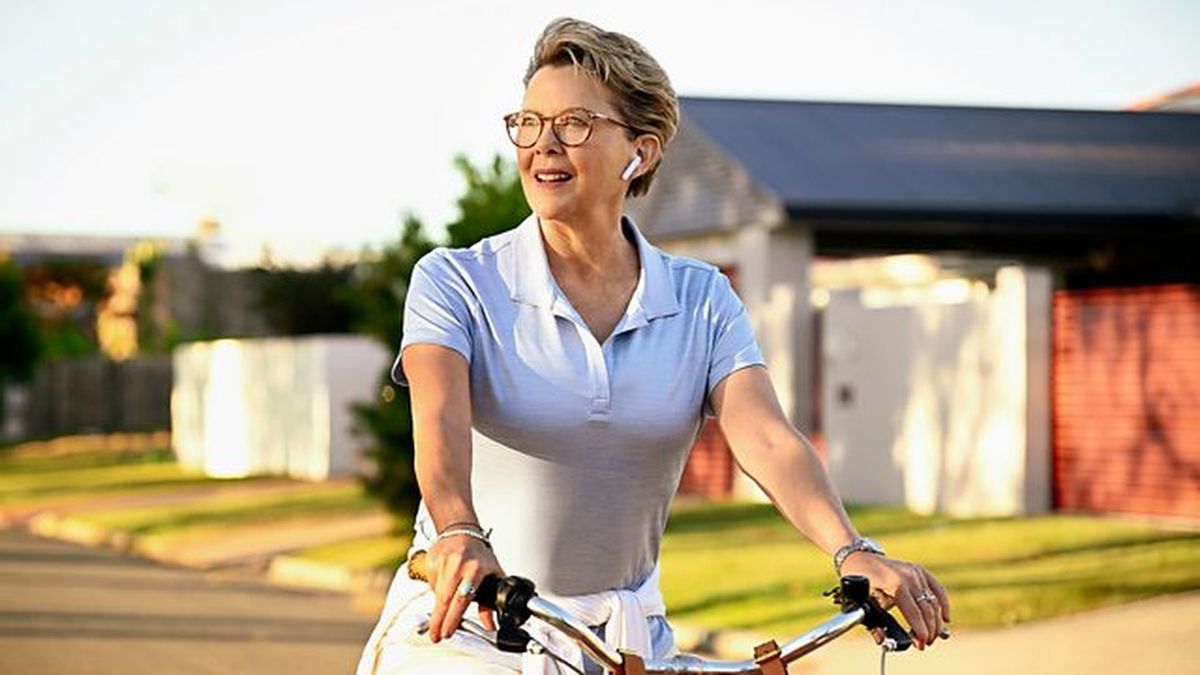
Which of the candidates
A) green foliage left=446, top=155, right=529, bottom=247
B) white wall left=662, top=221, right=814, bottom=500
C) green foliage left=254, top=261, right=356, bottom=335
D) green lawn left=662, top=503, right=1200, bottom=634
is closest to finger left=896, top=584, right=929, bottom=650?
green lawn left=662, top=503, right=1200, bottom=634

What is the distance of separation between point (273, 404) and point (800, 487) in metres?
34.4

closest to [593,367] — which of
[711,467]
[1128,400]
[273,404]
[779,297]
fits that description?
[1128,400]

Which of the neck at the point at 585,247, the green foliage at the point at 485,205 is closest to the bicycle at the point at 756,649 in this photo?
the neck at the point at 585,247

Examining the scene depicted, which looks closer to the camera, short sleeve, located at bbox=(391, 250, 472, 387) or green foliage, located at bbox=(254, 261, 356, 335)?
short sleeve, located at bbox=(391, 250, 472, 387)

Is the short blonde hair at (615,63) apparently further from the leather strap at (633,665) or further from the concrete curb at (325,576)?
the concrete curb at (325,576)

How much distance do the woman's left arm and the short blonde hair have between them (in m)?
0.49

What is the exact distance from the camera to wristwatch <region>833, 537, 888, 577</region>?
3.79 meters

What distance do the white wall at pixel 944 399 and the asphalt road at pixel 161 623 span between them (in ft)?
21.6

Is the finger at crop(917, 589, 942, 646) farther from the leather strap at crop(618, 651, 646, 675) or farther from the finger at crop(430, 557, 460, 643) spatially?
the finger at crop(430, 557, 460, 643)

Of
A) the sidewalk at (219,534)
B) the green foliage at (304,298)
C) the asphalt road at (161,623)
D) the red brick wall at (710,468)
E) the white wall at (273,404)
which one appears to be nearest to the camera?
the asphalt road at (161,623)

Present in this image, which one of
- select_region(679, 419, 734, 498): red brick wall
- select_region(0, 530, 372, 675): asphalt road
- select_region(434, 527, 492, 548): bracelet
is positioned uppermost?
select_region(434, 527, 492, 548): bracelet

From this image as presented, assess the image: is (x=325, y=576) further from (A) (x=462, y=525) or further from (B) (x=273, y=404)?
(B) (x=273, y=404)

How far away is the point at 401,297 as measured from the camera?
18.9 m

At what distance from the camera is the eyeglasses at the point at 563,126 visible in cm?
402
